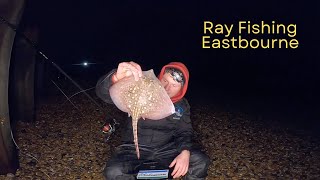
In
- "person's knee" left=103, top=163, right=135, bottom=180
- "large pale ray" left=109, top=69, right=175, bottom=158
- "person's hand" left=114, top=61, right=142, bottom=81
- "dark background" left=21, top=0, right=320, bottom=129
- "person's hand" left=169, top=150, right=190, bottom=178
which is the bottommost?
"person's knee" left=103, top=163, right=135, bottom=180

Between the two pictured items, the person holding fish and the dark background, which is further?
the dark background

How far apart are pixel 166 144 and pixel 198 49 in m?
14.6

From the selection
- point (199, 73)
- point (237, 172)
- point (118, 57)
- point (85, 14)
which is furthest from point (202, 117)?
point (85, 14)

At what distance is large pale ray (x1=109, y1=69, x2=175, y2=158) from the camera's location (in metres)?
2.57

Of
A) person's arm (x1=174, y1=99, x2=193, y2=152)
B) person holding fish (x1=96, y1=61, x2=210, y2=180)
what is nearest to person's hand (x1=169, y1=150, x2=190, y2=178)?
person holding fish (x1=96, y1=61, x2=210, y2=180)

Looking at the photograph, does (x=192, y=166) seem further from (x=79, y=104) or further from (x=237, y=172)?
(x=79, y=104)

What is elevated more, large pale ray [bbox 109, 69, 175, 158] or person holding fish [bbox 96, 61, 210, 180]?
large pale ray [bbox 109, 69, 175, 158]

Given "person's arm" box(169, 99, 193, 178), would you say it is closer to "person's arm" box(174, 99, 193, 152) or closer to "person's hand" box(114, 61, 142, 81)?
"person's arm" box(174, 99, 193, 152)

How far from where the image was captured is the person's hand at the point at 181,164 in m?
3.14

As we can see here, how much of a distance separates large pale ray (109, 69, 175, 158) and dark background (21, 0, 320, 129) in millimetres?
3075

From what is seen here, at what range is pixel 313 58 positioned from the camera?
14.6 metres

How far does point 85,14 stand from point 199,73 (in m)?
12.5

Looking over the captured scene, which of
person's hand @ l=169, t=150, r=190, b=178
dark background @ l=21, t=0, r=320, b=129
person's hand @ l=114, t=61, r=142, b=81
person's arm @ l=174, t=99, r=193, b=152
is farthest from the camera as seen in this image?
dark background @ l=21, t=0, r=320, b=129

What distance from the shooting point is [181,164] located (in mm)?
3170
